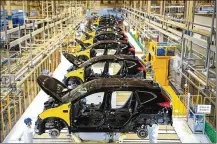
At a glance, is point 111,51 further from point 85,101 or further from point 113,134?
point 113,134

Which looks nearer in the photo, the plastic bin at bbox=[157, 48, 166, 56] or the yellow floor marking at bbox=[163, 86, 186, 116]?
the yellow floor marking at bbox=[163, 86, 186, 116]

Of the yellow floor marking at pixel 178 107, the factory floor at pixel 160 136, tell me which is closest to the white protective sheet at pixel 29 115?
the factory floor at pixel 160 136

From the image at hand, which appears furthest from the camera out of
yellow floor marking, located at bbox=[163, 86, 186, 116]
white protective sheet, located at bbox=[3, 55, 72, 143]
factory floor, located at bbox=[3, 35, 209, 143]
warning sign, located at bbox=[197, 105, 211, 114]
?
yellow floor marking, located at bbox=[163, 86, 186, 116]

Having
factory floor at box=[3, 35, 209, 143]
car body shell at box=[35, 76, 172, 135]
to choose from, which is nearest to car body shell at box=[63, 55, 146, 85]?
factory floor at box=[3, 35, 209, 143]

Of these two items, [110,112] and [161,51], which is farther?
[161,51]

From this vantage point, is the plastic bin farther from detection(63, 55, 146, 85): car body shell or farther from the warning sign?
the warning sign

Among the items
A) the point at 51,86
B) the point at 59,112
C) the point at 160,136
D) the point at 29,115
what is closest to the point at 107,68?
the point at 51,86

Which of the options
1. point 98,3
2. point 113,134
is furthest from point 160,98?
point 98,3

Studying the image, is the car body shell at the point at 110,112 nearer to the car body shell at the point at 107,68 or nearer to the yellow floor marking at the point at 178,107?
the yellow floor marking at the point at 178,107

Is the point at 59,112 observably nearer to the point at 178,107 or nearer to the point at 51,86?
the point at 51,86

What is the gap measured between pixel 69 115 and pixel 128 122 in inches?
45.5

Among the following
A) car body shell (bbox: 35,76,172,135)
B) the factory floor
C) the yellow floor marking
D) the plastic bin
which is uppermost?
the plastic bin

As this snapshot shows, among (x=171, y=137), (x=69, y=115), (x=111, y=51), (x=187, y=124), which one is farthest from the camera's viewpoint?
(x=111, y=51)

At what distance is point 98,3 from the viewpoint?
42219 millimetres
